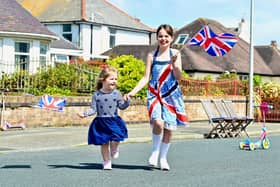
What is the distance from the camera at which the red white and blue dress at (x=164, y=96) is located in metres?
9.09

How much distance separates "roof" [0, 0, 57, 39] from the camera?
27.4 metres

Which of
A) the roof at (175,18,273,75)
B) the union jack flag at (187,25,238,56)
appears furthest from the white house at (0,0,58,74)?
the union jack flag at (187,25,238,56)

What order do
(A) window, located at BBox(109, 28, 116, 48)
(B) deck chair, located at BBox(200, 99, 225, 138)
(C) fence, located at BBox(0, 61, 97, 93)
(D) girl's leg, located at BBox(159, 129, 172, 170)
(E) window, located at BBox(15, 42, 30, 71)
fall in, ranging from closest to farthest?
(D) girl's leg, located at BBox(159, 129, 172, 170)
(B) deck chair, located at BBox(200, 99, 225, 138)
(C) fence, located at BBox(0, 61, 97, 93)
(E) window, located at BBox(15, 42, 30, 71)
(A) window, located at BBox(109, 28, 116, 48)

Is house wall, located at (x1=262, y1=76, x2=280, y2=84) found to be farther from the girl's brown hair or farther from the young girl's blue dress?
the young girl's blue dress

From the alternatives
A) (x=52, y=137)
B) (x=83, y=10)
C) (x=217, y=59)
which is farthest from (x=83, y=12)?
(x=52, y=137)

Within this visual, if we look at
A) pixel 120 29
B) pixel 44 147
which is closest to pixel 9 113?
pixel 44 147

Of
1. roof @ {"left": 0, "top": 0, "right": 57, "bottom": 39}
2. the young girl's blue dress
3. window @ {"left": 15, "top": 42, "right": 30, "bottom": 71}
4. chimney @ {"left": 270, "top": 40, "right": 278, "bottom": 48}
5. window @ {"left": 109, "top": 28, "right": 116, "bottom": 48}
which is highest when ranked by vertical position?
chimney @ {"left": 270, "top": 40, "right": 278, "bottom": 48}

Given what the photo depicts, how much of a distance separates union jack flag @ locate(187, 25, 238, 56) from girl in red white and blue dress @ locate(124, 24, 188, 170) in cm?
132

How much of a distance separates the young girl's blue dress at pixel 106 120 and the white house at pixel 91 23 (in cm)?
3624

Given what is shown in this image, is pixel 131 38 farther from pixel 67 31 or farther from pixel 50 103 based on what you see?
pixel 50 103

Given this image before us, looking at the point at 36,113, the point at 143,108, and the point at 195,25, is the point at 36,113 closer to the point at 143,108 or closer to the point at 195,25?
the point at 143,108

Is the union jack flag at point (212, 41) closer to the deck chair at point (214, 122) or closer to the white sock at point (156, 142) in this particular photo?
the white sock at point (156, 142)

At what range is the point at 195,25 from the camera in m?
54.5

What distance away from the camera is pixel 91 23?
46.7 metres
